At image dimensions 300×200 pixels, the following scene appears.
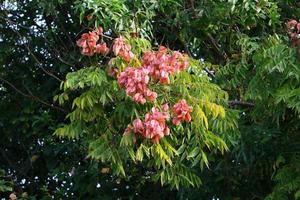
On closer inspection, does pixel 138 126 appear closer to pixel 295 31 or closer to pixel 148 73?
pixel 148 73

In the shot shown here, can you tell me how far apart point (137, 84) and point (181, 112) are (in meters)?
0.23

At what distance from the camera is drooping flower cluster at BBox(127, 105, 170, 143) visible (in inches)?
108

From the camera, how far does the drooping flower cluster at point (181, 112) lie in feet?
9.20

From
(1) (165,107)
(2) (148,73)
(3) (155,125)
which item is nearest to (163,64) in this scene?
(2) (148,73)

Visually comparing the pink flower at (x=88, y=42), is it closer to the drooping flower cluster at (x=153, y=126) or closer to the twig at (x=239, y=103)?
the drooping flower cluster at (x=153, y=126)

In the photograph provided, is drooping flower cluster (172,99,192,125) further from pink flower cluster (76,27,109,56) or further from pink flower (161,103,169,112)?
pink flower cluster (76,27,109,56)

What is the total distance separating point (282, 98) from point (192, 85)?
44 cm

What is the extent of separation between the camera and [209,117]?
3.05m

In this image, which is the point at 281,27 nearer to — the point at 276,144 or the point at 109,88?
the point at 276,144

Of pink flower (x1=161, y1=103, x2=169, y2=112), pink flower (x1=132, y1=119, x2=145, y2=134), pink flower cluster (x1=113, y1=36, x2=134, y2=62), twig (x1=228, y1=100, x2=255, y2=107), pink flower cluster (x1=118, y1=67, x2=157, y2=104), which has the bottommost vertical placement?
twig (x1=228, y1=100, x2=255, y2=107)

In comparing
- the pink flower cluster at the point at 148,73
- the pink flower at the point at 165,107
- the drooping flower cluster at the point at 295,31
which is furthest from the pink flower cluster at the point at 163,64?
the drooping flower cluster at the point at 295,31

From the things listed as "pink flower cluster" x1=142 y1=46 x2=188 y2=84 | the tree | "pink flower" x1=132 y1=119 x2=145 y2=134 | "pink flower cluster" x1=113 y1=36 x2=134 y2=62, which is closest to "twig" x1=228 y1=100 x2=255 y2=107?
the tree

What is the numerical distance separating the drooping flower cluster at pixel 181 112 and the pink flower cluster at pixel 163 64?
0.48 ft

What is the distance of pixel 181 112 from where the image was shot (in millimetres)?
2801
